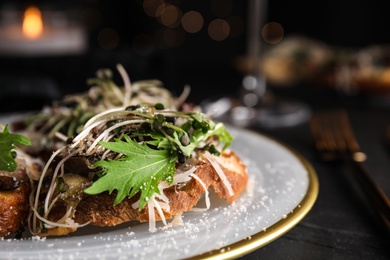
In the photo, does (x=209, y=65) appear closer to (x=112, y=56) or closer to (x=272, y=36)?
(x=272, y=36)

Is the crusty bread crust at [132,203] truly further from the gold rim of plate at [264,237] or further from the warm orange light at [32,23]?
the warm orange light at [32,23]

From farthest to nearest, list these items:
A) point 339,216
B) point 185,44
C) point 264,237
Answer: point 185,44 → point 339,216 → point 264,237

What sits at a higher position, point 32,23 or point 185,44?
point 32,23

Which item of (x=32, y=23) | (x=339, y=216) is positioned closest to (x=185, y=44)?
(x=32, y=23)

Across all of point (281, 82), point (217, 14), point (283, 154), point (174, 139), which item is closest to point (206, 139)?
point (174, 139)

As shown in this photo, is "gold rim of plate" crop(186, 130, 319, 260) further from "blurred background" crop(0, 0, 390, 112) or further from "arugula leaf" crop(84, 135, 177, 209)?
"blurred background" crop(0, 0, 390, 112)

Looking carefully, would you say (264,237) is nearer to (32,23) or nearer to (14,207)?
(14,207)
